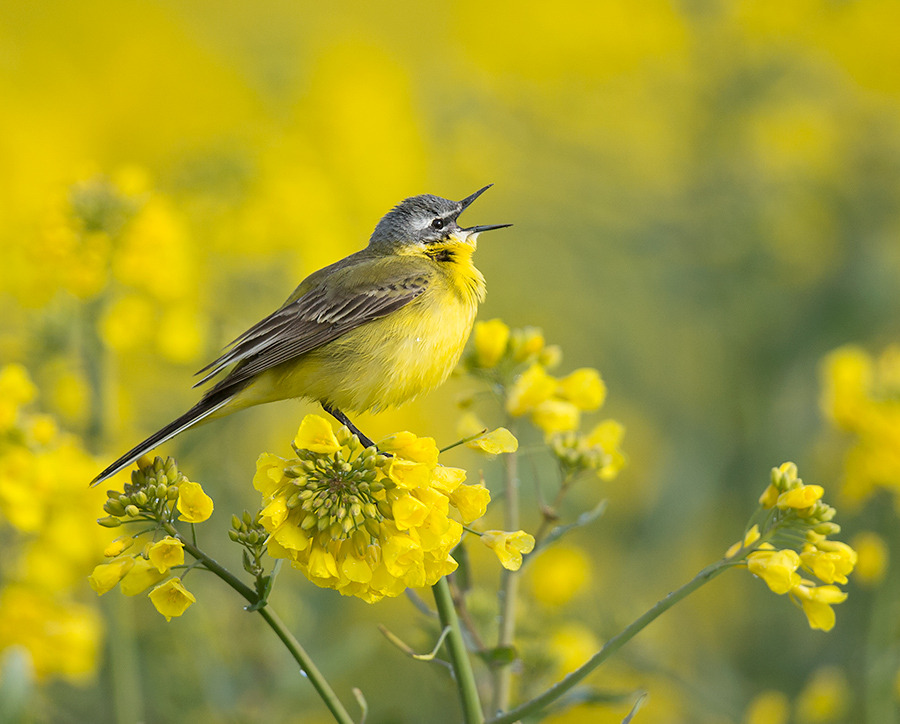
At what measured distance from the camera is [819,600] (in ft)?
6.00

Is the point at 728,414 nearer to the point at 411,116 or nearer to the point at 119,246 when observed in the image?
the point at 119,246

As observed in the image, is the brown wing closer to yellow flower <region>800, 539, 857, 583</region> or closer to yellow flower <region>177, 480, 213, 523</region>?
yellow flower <region>177, 480, 213, 523</region>

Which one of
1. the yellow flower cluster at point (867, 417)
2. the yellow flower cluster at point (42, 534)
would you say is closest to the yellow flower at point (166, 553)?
the yellow flower cluster at point (42, 534)

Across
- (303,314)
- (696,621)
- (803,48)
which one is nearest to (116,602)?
(303,314)

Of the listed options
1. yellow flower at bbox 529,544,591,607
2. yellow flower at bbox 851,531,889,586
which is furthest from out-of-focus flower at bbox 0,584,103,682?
yellow flower at bbox 851,531,889,586

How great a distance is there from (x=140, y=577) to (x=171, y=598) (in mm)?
65

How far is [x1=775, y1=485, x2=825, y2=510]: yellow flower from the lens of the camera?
1.74 meters

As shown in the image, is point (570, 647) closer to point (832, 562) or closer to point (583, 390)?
point (583, 390)

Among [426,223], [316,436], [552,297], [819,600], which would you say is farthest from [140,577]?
[552,297]

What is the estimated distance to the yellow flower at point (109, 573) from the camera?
1646 millimetres

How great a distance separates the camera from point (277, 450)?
4.86 metres

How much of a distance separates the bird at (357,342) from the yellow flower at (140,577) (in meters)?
0.93

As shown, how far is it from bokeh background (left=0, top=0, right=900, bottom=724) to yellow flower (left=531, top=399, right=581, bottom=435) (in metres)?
0.13

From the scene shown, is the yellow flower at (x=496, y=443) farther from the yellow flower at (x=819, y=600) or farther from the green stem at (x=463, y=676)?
the yellow flower at (x=819, y=600)
